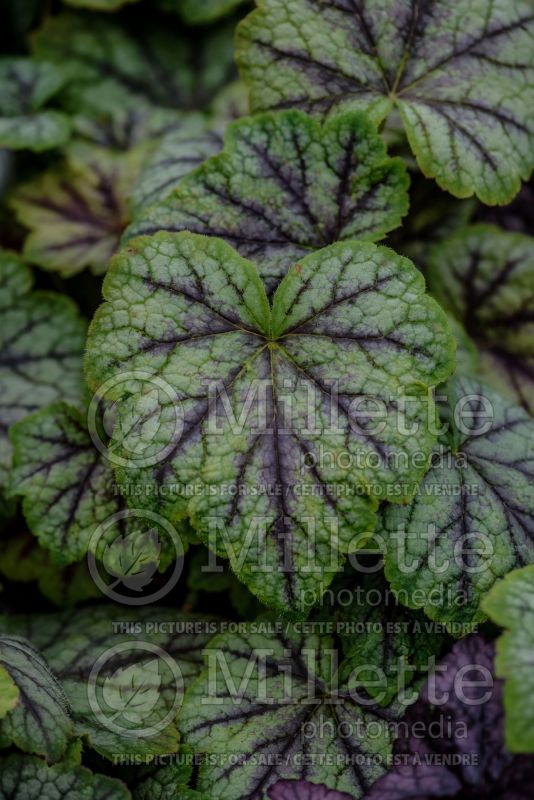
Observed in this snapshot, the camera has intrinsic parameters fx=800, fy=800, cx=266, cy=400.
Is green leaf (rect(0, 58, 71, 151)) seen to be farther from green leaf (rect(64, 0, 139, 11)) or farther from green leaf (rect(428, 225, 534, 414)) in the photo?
green leaf (rect(428, 225, 534, 414))

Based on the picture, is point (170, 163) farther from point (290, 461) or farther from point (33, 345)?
point (290, 461)

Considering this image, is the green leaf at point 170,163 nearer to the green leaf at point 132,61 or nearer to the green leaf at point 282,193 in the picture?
the green leaf at point 282,193

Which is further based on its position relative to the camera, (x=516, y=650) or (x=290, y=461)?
(x=290, y=461)

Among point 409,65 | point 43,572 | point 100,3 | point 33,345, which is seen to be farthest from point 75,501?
point 100,3

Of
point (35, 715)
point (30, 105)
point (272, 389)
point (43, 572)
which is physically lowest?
point (35, 715)

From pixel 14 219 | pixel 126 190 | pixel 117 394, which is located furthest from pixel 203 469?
pixel 14 219

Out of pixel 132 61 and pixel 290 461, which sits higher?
pixel 132 61

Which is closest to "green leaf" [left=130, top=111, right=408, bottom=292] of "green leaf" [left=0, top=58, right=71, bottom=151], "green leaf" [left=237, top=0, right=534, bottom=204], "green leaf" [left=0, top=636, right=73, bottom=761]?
"green leaf" [left=237, top=0, right=534, bottom=204]
